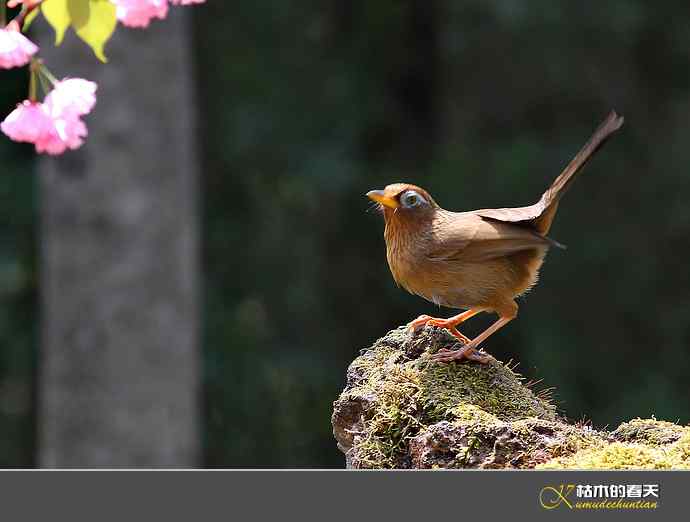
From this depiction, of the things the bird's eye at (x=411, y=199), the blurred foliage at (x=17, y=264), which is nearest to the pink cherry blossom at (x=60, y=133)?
the bird's eye at (x=411, y=199)

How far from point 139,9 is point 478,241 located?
4.54ft

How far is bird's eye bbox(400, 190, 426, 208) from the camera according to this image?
3.87 meters

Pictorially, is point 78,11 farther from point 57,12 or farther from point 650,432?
point 650,432

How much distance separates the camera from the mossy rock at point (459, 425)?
3186 mm

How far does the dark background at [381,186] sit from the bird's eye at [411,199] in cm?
658

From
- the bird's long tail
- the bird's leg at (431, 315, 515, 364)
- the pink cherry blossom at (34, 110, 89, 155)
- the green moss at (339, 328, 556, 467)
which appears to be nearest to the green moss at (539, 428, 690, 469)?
the green moss at (339, 328, 556, 467)

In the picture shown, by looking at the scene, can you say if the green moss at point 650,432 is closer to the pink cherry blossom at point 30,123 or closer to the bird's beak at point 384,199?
the bird's beak at point 384,199

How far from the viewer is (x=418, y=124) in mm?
12867

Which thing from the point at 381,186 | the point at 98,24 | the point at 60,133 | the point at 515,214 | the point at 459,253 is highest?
the point at 381,186

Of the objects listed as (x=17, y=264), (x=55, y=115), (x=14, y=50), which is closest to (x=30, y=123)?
(x=55, y=115)

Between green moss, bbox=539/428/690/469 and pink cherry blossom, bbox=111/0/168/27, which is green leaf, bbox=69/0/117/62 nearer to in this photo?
pink cherry blossom, bbox=111/0/168/27

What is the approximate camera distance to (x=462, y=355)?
3627mm
